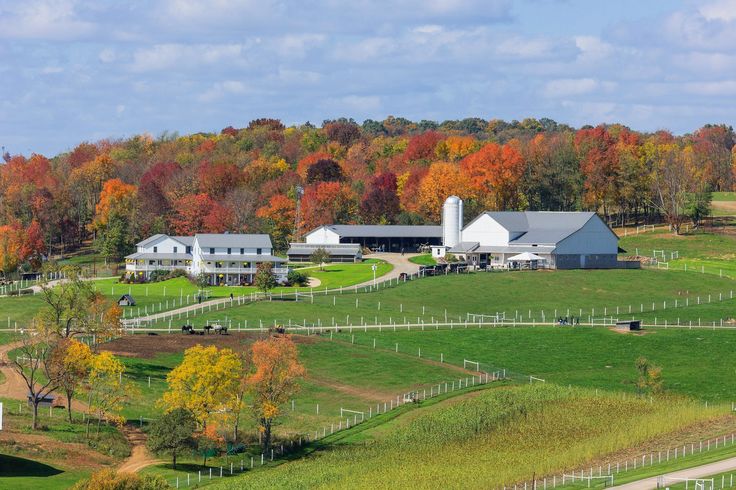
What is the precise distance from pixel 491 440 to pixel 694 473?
56.3ft

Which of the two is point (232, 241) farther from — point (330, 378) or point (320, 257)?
point (330, 378)

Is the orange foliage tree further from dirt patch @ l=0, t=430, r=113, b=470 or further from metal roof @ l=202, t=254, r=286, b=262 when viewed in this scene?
dirt patch @ l=0, t=430, r=113, b=470

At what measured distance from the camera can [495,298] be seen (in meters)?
138

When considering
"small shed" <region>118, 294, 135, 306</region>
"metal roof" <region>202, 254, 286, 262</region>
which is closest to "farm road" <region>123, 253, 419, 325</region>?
"small shed" <region>118, 294, 135, 306</region>

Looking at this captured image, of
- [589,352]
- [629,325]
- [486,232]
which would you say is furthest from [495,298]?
[486,232]

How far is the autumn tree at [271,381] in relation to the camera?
83438 millimetres

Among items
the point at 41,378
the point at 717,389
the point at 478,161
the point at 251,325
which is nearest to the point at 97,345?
the point at 41,378

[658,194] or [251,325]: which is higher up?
[658,194]

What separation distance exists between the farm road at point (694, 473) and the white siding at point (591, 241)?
293ft

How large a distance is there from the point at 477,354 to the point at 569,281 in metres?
41.0

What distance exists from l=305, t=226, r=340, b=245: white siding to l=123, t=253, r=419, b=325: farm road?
5.93 metres

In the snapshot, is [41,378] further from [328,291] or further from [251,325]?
[328,291]

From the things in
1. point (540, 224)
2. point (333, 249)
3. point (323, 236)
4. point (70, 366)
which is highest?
point (540, 224)

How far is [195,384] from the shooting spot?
84.2 meters
